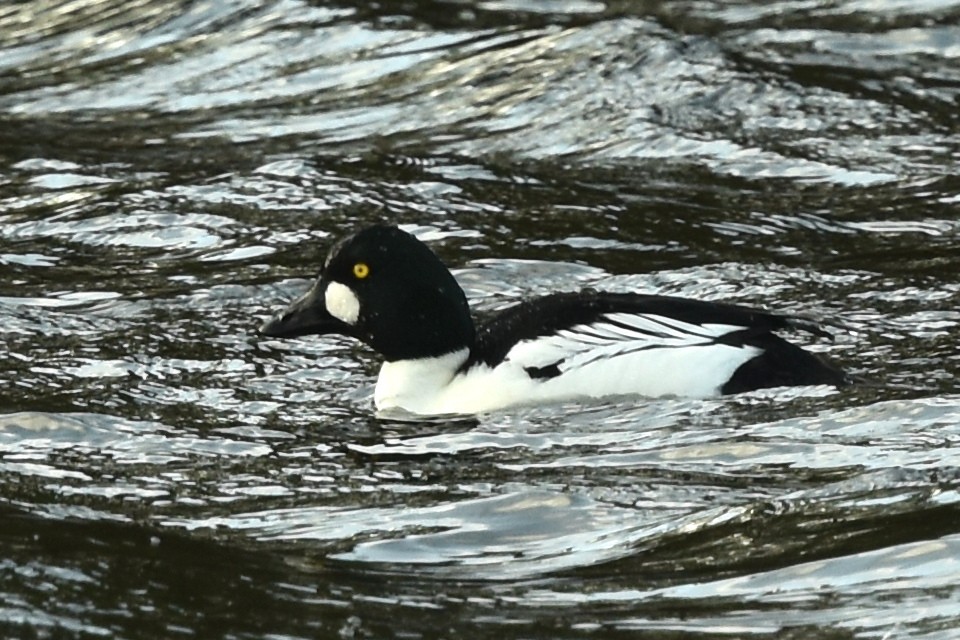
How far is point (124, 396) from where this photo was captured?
7.36m

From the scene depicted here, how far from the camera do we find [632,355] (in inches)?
283

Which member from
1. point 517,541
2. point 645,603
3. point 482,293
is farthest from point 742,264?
point 645,603

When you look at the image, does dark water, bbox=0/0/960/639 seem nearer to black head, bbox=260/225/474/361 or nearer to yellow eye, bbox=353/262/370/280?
black head, bbox=260/225/474/361

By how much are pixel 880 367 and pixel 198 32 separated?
7844mm

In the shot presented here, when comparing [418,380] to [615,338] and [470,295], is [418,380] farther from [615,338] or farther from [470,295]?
[470,295]

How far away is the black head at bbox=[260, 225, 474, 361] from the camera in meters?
7.41

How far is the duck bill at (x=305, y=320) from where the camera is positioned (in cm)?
752

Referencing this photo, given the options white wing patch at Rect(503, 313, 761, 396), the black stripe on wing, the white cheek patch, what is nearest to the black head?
the white cheek patch

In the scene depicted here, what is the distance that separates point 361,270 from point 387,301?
0.16m

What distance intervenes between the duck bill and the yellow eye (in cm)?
17

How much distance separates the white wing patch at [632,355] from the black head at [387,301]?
1.42 feet

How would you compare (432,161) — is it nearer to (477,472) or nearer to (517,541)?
(477,472)

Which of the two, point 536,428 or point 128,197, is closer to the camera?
point 536,428

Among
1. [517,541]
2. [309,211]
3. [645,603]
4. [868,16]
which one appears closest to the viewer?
[645,603]
